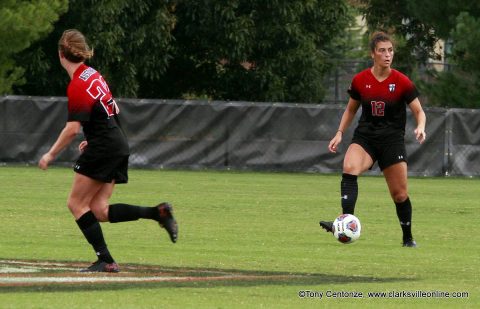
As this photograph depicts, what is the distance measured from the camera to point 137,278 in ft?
32.0

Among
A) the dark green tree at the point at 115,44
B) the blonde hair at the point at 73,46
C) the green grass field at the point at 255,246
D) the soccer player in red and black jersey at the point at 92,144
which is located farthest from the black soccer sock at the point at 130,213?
the dark green tree at the point at 115,44

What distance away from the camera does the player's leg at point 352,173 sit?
494 inches

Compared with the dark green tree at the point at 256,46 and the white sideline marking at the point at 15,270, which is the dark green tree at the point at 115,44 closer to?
the dark green tree at the point at 256,46

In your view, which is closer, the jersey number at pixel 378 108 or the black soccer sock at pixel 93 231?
the black soccer sock at pixel 93 231

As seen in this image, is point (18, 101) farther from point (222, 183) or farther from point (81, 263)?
point (81, 263)

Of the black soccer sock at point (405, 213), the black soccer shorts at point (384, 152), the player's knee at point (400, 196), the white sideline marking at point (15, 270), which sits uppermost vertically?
the white sideline marking at point (15, 270)

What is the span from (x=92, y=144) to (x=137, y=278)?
1.10m

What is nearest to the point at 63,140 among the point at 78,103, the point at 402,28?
the point at 78,103

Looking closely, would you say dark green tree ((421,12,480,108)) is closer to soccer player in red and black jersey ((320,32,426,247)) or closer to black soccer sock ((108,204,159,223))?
soccer player in red and black jersey ((320,32,426,247))

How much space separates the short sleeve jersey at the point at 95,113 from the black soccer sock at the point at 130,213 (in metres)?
0.45

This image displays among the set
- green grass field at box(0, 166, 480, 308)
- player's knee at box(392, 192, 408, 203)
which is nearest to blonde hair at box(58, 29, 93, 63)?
green grass field at box(0, 166, 480, 308)

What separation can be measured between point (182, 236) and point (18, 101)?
616 inches

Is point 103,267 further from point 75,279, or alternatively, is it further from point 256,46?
point 256,46

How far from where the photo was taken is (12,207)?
17.6 metres
